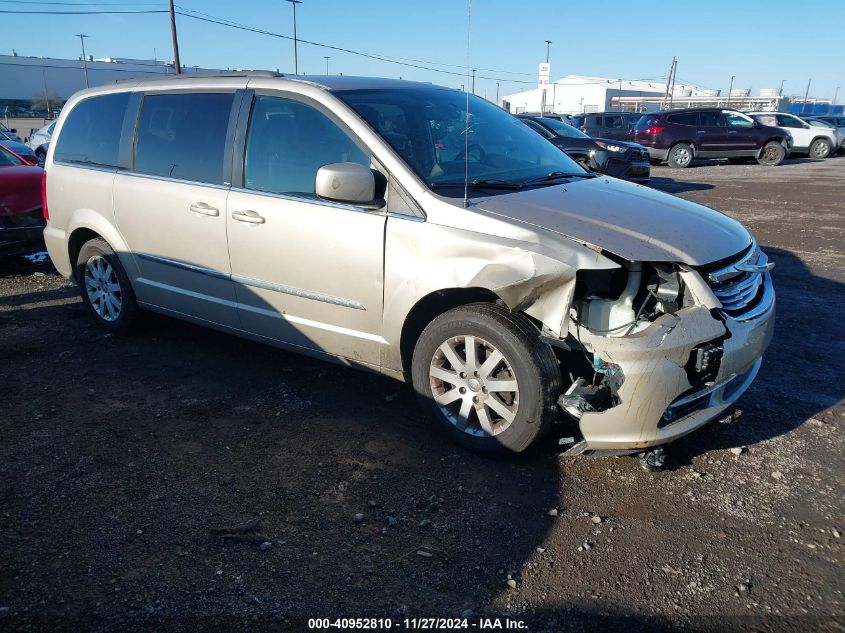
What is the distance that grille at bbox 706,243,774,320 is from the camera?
3.22m

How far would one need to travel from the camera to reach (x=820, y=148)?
24.7 metres

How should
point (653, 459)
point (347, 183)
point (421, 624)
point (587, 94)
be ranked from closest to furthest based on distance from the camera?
1. point (421, 624)
2. point (653, 459)
3. point (347, 183)
4. point (587, 94)

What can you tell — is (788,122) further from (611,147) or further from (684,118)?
(611,147)

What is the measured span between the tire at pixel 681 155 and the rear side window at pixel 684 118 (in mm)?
693

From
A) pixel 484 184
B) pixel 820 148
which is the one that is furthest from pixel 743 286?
pixel 820 148

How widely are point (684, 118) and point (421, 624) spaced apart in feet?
72.8

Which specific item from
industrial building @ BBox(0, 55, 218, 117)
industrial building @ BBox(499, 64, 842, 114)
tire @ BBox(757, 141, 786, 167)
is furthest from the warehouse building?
tire @ BBox(757, 141, 786, 167)

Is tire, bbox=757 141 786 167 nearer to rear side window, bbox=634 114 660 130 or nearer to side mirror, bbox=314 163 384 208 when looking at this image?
rear side window, bbox=634 114 660 130

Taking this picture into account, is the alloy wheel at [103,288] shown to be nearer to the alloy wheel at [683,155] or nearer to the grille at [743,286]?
the grille at [743,286]

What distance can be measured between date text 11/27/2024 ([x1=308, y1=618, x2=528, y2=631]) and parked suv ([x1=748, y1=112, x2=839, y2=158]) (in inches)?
1023

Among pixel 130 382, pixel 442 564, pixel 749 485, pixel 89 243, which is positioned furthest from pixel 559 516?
pixel 89 243

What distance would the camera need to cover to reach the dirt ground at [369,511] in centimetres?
248

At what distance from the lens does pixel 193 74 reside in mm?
4688

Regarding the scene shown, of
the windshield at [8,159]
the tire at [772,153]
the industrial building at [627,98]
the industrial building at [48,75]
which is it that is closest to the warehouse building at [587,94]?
the industrial building at [627,98]
